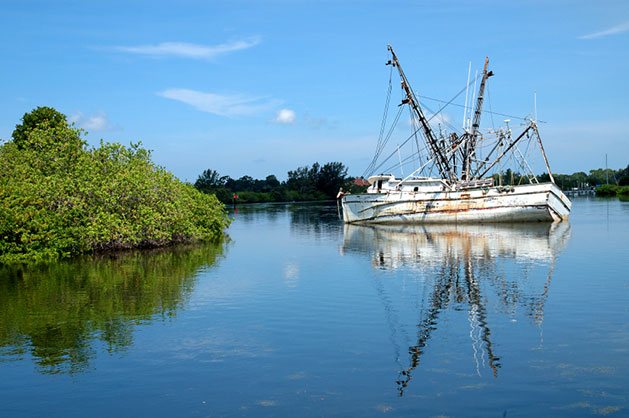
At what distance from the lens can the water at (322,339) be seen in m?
10.5

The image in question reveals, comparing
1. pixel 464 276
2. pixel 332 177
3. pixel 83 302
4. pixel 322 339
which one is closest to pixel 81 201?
pixel 83 302

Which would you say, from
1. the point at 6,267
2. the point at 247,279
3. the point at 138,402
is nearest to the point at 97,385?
the point at 138,402

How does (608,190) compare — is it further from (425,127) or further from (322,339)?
(322,339)

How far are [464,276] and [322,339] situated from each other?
10.4 meters

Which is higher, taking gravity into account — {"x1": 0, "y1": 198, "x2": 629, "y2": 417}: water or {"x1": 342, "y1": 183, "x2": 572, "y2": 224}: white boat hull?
{"x1": 342, "y1": 183, "x2": 572, "y2": 224}: white boat hull

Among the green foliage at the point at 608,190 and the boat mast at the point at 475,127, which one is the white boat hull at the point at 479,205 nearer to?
the boat mast at the point at 475,127

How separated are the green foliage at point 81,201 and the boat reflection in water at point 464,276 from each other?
1205cm

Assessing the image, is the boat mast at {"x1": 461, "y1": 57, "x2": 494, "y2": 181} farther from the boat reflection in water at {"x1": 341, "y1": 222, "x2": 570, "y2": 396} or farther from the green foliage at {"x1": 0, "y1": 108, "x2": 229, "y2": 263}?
the green foliage at {"x1": 0, "y1": 108, "x2": 229, "y2": 263}

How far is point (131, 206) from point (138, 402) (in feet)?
89.5

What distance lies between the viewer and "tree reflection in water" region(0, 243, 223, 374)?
553 inches

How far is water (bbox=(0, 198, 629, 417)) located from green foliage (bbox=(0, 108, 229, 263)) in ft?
12.9

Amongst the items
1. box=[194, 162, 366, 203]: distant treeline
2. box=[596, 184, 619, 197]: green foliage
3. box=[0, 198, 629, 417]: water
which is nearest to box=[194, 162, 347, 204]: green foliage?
box=[194, 162, 366, 203]: distant treeline

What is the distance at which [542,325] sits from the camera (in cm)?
1517

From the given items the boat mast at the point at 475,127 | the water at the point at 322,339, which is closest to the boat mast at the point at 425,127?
the boat mast at the point at 475,127
